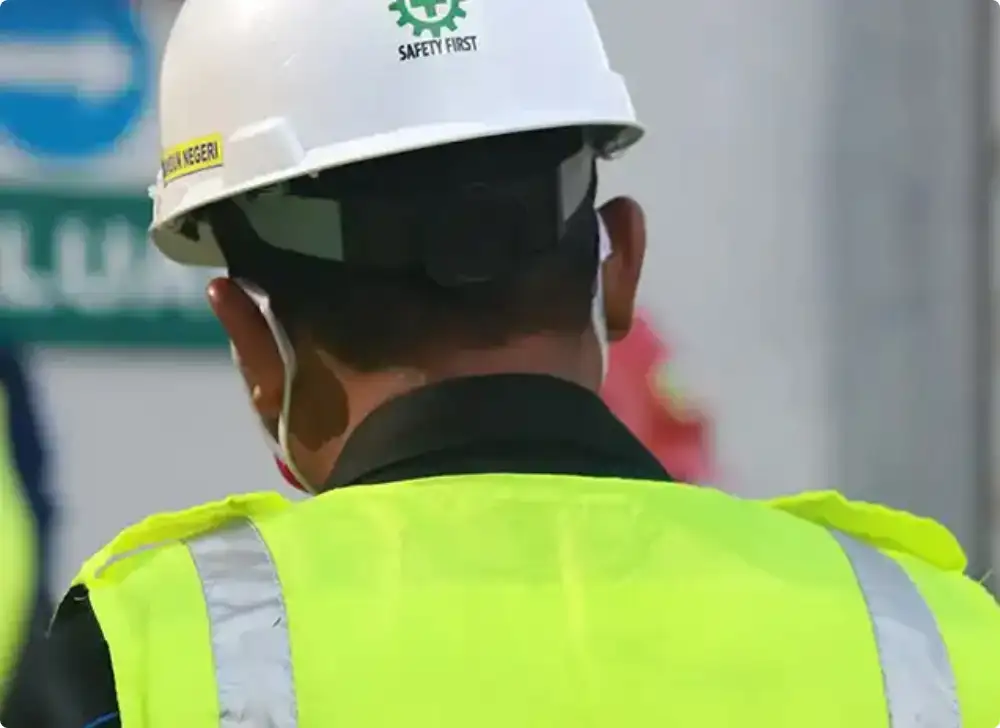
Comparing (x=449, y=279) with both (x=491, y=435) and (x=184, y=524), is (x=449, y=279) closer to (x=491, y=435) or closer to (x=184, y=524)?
(x=491, y=435)

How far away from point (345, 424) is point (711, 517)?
0.93 feet

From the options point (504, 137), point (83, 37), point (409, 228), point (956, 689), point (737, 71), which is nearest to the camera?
point (956, 689)

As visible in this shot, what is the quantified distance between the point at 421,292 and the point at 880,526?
0.38 metres

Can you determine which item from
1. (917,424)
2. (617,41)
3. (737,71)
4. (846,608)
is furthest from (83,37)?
(846,608)

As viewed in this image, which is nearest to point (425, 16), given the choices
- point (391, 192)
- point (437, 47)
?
point (437, 47)

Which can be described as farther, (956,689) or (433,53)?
(433,53)

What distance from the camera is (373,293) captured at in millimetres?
959

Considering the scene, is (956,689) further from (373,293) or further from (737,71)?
(737,71)

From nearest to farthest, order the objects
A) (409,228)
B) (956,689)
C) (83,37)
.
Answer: (956,689), (409,228), (83,37)

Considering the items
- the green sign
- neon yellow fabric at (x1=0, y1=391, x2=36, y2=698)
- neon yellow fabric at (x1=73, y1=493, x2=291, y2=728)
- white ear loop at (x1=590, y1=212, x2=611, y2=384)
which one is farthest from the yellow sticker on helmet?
neon yellow fabric at (x1=0, y1=391, x2=36, y2=698)

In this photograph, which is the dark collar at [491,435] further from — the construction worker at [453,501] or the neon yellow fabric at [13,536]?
the neon yellow fabric at [13,536]

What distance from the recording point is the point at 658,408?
218 cm

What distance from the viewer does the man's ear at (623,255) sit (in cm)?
110

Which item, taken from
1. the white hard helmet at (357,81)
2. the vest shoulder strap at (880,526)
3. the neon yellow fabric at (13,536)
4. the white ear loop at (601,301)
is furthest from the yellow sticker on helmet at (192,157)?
the neon yellow fabric at (13,536)
